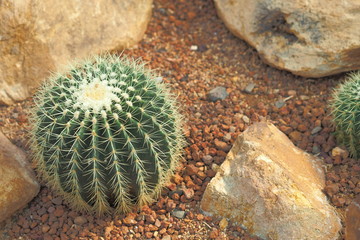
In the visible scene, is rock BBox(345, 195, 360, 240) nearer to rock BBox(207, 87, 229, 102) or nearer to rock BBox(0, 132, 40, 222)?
rock BBox(207, 87, 229, 102)

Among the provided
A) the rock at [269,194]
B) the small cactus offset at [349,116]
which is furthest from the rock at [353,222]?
the small cactus offset at [349,116]

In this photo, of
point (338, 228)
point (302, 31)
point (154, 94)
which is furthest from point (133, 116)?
point (302, 31)

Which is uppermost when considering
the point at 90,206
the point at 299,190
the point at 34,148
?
the point at 34,148

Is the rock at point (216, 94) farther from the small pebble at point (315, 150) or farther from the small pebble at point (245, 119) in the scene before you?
the small pebble at point (315, 150)

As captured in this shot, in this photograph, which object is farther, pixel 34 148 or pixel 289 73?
pixel 289 73

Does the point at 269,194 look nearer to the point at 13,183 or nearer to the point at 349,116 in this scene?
the point at 349,116

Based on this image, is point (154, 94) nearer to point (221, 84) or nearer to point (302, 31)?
point (221, 84)

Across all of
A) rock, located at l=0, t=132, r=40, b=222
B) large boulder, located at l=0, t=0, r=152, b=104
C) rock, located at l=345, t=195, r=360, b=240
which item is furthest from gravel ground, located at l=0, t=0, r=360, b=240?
rock, located at l=345, t=195, r=360, b=240
